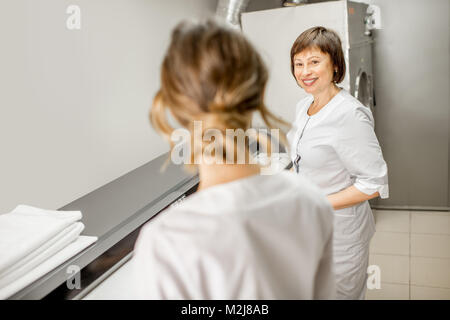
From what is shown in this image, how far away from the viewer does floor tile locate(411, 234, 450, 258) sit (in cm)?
313

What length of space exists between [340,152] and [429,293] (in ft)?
5.42

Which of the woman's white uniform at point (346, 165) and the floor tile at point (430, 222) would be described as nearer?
the woman's white uniform at point (346, 165)

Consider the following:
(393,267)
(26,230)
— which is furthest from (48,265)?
(393,267)

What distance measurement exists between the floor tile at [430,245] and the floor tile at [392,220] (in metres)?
0.18

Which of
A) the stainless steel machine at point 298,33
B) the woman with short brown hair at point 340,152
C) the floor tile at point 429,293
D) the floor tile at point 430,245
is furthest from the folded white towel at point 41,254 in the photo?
the floor tile at point 430,245

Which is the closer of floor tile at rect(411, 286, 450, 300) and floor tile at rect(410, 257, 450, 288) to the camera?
floor tile at rect(411, 286, 450, 300)

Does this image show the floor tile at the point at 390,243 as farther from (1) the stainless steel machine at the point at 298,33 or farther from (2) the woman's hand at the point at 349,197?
(2) the woman's hand at the point at 349,197

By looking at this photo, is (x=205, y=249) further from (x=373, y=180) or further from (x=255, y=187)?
(x=373, y=180)

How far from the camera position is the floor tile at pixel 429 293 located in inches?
102

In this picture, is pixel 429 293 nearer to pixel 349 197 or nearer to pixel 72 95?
pixel 349 197

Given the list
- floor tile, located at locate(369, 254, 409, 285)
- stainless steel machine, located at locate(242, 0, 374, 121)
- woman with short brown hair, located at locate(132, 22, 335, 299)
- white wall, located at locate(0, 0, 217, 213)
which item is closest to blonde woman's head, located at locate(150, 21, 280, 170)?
woman with short brown hair, located at locate(132, 22, 335, 299)

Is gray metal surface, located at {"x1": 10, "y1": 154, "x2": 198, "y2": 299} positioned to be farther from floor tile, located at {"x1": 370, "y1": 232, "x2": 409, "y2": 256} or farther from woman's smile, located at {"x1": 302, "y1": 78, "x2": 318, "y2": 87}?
floor tile, located at {"x1": 370, "y1": 232, "x2": 409, "y2": 256}

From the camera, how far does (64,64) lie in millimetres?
1797

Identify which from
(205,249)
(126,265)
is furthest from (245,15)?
(205,249)
